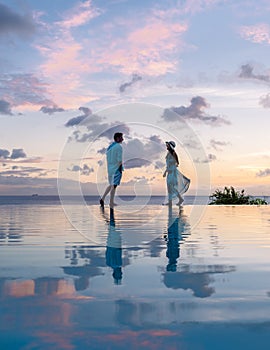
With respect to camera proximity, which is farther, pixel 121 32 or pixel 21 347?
pixel 121 32

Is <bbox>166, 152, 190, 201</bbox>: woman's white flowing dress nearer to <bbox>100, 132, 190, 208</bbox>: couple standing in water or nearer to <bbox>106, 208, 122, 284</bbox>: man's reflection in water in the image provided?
Result: <bbox>100, 132, 190, 208</bbox>: couple standing in water

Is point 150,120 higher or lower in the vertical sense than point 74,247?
higher

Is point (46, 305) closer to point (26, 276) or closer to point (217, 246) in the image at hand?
point (26, 276)

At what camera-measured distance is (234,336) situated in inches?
79.3

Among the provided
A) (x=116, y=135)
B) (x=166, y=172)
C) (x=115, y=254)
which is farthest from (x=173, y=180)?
(x=115, y=254)

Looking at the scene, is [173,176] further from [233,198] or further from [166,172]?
[233,198]

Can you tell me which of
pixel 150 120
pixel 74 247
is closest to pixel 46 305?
pixel 74 247

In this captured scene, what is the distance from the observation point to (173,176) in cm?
1584

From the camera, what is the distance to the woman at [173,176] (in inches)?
606

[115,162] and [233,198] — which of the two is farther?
[233,198]

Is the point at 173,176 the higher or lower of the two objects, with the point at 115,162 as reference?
lower

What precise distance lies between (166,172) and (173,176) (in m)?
0.28

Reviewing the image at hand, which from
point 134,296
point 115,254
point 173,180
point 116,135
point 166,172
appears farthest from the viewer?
point 166,172

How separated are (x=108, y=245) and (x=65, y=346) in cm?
338
